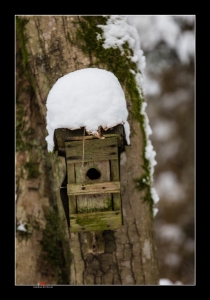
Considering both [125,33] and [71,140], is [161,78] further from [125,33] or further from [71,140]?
[71,140]

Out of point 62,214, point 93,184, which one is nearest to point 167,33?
point 62,214

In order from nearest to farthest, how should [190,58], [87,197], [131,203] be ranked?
1. [87,197]
2. [131,203]
3. [190,58]

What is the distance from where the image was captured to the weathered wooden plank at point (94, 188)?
2.04 m

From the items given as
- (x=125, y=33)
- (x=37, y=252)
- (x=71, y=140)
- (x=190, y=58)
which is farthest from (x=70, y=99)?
(x=190, y=58)

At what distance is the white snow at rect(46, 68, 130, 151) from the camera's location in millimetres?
1945

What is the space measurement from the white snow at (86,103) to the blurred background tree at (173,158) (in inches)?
109

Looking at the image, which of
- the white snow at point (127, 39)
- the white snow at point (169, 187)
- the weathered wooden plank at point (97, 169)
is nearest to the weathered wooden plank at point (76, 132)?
the weathered wooden plank at point (97, 169)

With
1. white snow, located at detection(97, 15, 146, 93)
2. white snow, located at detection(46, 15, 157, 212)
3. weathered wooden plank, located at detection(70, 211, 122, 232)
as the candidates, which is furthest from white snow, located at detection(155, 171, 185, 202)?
white snow, located at detection(46, 15, 157, 212)

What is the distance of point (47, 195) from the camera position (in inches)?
121

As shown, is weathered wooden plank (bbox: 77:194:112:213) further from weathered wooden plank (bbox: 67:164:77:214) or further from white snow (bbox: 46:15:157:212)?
white snow (bbox: 46:15:157:212)

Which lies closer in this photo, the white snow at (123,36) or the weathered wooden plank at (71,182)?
the weathered wooden plank at (71,182)

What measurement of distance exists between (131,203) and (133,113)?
67 centimetres

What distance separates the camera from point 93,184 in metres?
2.04

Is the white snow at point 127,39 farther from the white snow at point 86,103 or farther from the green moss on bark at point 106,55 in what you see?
the white snow at point 86,103
